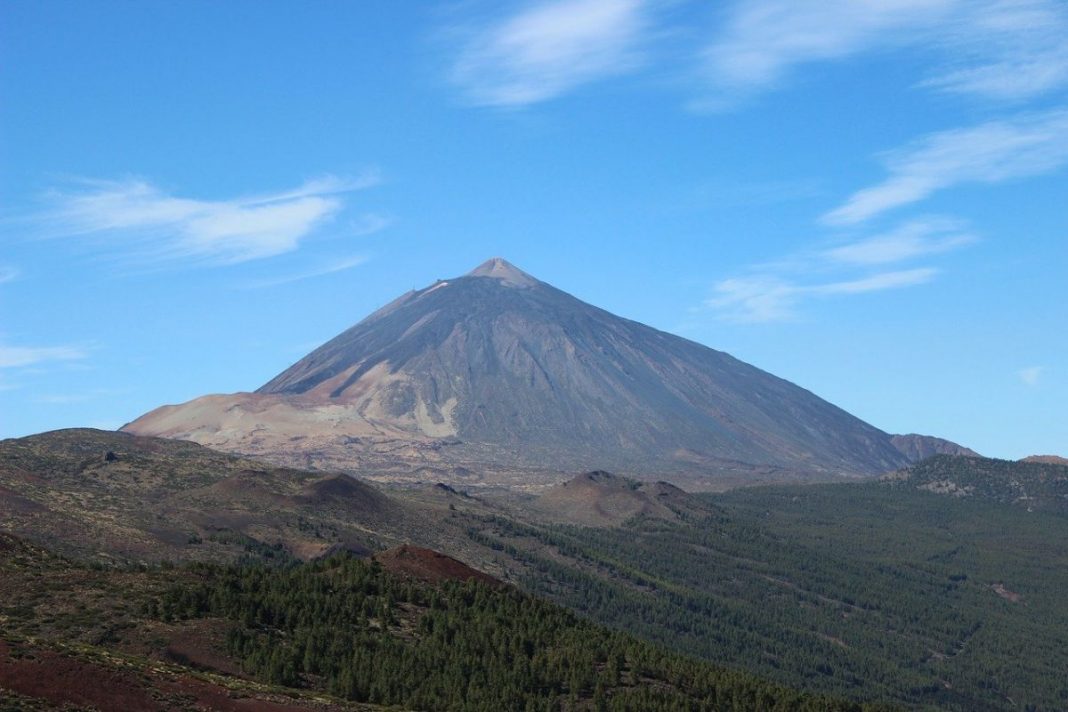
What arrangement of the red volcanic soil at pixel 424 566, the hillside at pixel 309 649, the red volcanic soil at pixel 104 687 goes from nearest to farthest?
the red volcanic soil at pixel 104 687, the hillside at pixel 309 649, the red volcanic soil at pixel 424 566

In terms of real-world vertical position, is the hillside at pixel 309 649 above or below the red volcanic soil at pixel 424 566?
below

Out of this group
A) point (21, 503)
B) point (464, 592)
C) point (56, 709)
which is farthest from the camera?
point (21, 503)

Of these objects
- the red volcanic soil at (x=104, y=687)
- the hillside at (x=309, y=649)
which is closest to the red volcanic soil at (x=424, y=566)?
the hillside at (x=309, y=649)

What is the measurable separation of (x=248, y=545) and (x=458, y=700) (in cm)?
9891

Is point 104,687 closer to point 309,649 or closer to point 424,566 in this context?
point 309,649

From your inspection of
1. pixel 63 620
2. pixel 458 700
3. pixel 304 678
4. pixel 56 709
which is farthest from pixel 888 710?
pixel 56 709

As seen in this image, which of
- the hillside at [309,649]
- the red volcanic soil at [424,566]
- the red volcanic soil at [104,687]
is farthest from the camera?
the red volcanic soil at [424,566]

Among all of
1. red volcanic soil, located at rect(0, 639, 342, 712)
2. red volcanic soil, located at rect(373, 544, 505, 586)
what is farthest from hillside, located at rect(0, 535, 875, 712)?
red volcanic soil, located at rect(373, 544, 505, 586)

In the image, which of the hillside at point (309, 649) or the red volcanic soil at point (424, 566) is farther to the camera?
the red volcanic soil at point (424, 566)

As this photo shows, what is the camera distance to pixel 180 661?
8231 cm

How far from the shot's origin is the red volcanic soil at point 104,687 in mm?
66375

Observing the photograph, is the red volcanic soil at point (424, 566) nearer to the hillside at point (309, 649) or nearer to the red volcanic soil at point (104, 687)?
the hillside at point (309, 649)

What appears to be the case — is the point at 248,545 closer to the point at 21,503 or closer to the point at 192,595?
the point at 21,503

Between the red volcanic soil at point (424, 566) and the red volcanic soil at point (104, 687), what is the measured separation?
40.0 m
